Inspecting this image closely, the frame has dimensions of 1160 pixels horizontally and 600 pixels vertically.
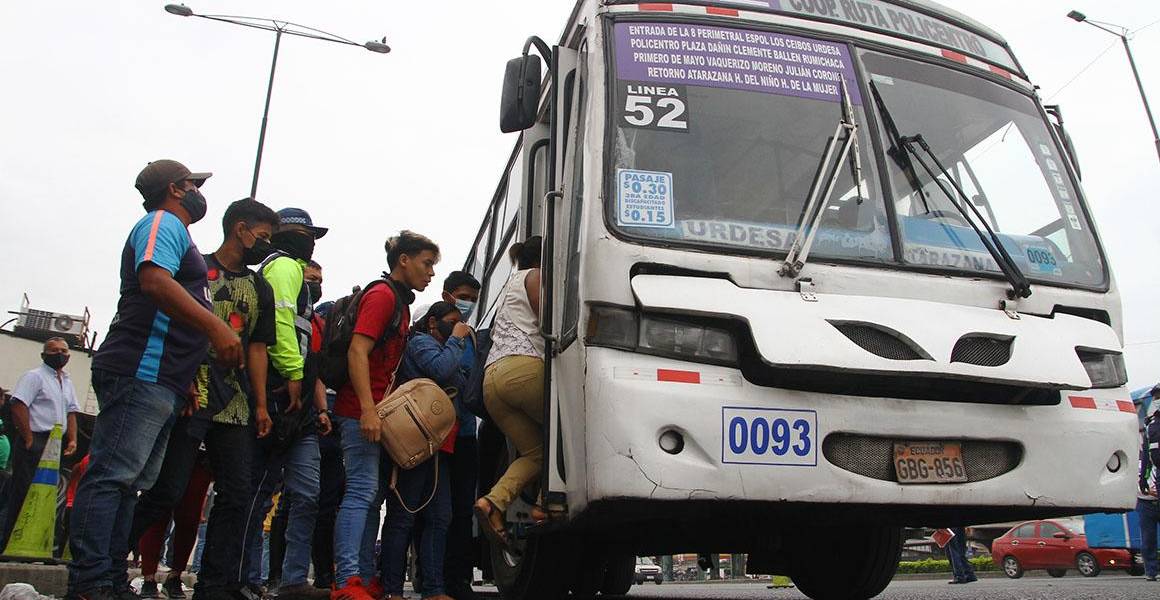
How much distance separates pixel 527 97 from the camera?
435cm

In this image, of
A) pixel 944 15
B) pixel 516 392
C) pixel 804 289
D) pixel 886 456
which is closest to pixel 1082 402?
pixel 886 456

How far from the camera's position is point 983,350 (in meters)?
3.66

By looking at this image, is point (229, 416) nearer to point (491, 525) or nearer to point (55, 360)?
point (491, 525)

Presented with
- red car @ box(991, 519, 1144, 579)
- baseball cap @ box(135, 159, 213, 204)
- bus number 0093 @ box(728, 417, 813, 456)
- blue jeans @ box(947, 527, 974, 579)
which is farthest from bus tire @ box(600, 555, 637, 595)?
red car @ box(991, 519, 1144, 579)

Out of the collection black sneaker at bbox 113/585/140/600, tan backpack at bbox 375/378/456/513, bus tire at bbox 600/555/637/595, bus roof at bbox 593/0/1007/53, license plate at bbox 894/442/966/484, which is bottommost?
bus tire at bbox 600/555/637/595

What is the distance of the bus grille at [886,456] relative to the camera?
3.50m

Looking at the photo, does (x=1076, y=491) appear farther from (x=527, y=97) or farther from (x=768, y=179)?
(x=527, y=97)

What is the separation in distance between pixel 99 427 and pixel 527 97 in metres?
2.23

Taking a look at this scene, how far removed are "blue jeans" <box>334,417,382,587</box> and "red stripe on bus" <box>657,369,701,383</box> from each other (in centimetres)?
195

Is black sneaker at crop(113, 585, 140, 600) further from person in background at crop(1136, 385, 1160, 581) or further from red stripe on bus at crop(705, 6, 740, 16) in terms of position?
person in background at crop(1136, 385, 1160, 581)

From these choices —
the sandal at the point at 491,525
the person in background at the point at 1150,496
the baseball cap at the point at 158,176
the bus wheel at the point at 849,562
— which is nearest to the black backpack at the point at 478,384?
the sandal at the point at 491,525

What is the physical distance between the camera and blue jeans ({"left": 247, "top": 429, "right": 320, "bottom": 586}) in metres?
4.93

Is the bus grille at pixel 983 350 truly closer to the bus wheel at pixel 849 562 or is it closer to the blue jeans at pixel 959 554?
the bus wheel at pixel 849 562

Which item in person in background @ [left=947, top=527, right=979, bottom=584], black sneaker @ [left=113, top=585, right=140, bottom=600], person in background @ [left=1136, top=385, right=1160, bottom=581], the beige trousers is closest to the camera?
black sneaker @ [left=113, top=585, right=140, bottom=600]
